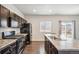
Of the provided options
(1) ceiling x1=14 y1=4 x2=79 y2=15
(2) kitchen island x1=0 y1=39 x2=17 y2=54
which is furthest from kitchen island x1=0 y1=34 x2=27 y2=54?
(1) ceiling x1=14 y1=4 x2=79 y2=15

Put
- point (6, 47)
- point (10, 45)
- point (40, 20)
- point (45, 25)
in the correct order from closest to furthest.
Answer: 1. point (6, 47)
2. point (10, 45)
3. point (40, 20)
4. point (45, 25)

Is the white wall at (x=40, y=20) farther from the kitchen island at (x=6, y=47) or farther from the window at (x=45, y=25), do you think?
the kitchen island at (x=6, y=47)

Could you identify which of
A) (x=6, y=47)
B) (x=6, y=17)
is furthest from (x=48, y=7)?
(x=6, y=47)

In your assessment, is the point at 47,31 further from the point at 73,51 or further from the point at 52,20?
the point at 73,51

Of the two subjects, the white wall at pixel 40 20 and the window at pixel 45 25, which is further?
the window at pixel 45 25

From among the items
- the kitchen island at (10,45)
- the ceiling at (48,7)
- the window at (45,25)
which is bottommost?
the kitchen island at (10,45)

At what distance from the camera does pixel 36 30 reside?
12.5 meters

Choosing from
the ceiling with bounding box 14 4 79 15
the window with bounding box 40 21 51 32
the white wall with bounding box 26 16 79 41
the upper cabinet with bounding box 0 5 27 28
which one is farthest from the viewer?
the window with bounding box 40 21 51 32

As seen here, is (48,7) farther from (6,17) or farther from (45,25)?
(45,25)

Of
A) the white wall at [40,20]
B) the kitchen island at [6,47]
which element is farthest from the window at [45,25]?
the kitchen island at [6,47]

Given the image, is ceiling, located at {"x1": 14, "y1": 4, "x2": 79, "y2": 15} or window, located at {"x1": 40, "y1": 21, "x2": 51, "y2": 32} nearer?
ceiling, located at {"x1": 14, "y1": 4, "x2": 79, "y2": 15}

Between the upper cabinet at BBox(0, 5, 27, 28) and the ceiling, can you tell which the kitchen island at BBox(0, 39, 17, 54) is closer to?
the upper cabinet at BBox(0, 5, 27, 28)

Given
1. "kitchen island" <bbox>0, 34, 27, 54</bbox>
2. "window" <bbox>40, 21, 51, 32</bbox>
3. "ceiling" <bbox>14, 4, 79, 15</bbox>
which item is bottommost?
"kitchen island" <bbox>0, 34, 27, 54</bbox>
